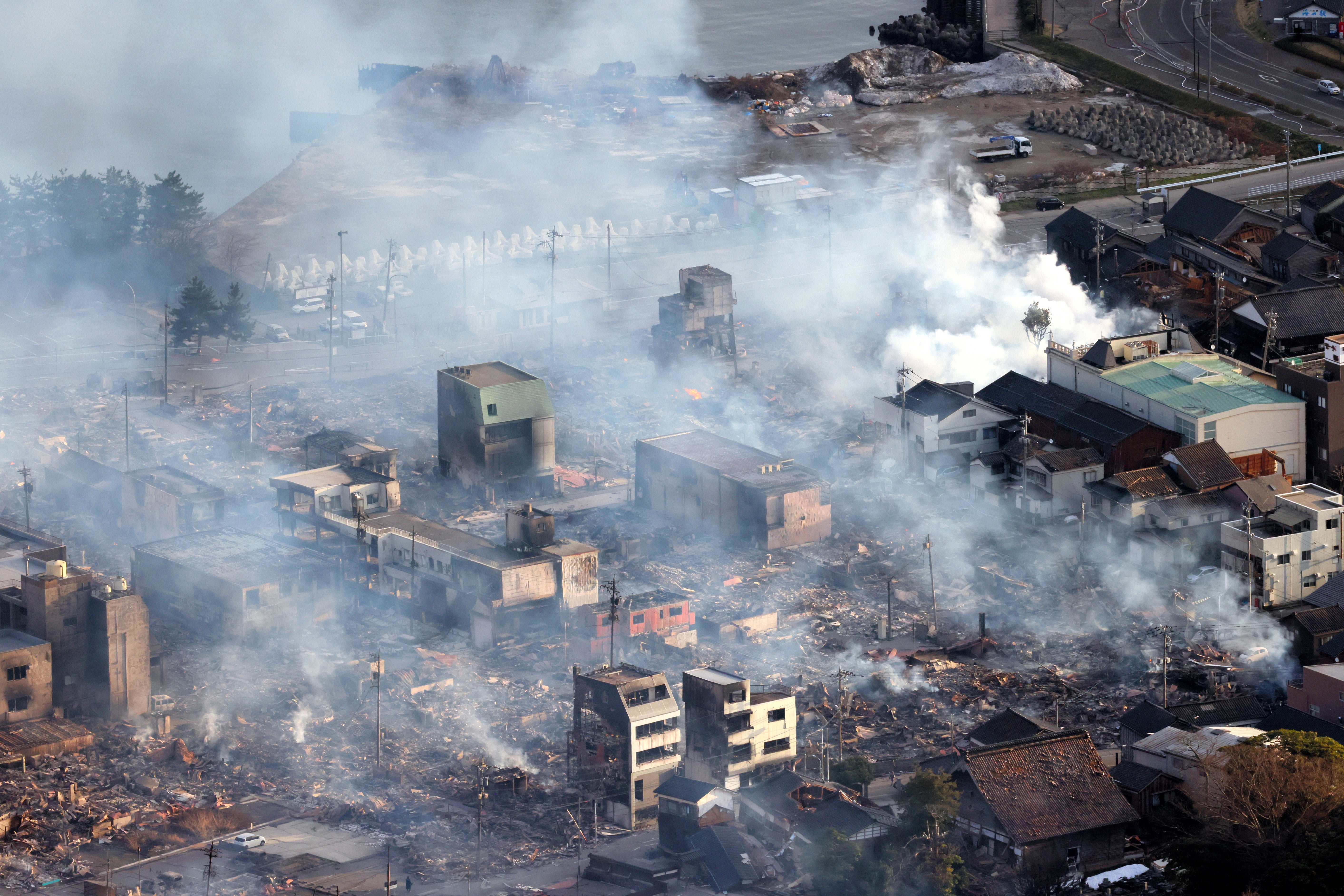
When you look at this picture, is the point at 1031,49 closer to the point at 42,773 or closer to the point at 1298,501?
the point at 1298,501

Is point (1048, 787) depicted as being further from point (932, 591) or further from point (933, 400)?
point (933, 400)

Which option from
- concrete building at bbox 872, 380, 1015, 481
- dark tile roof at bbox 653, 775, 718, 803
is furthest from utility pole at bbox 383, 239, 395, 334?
dark tile roof at bbox 653, 775, 718, 803

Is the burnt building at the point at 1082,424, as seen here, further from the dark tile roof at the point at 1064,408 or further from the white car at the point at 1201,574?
the white car at the point at 1201,574

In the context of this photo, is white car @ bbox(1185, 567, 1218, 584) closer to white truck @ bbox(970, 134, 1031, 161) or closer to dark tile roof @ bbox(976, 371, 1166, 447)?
dark tile roof @ bbox(976, 371, 1166, 447)

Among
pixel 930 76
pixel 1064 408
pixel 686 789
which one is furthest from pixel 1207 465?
pixel 930 76

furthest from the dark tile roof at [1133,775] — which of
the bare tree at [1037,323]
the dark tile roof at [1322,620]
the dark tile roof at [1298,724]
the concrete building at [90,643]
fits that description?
the bare tree at [1037,323]
